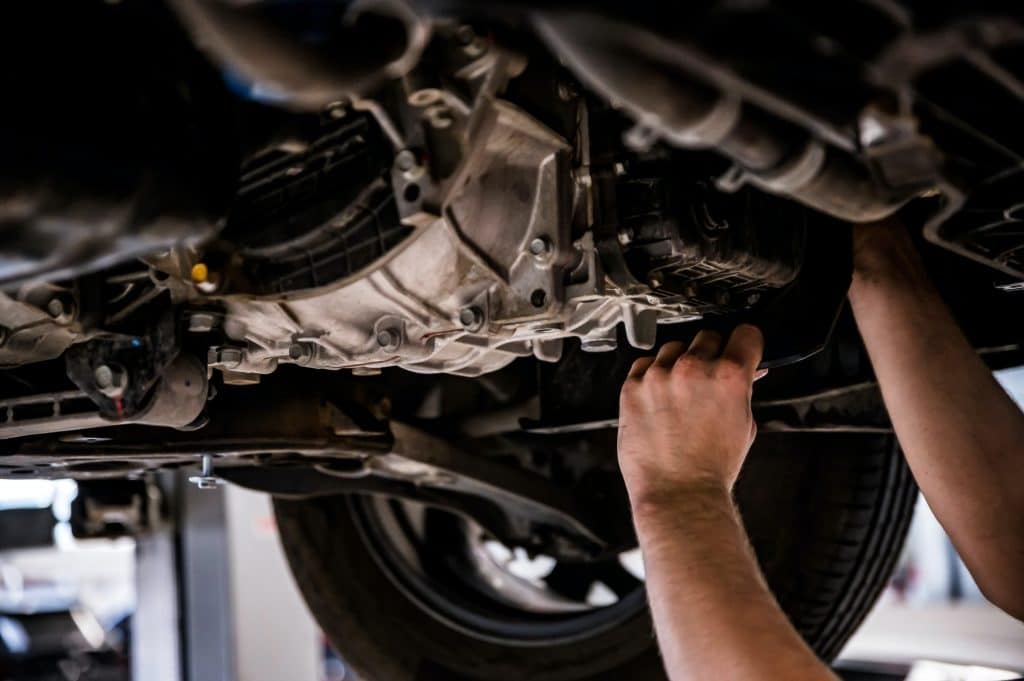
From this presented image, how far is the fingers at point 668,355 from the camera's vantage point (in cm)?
135

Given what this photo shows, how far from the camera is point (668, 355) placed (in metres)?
1.36

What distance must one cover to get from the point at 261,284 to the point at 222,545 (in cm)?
325

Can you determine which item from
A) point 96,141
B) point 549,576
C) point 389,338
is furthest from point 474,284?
point 549,576

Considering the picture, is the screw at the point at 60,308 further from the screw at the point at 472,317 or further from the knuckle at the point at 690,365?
the knuckle at the point at 690,365

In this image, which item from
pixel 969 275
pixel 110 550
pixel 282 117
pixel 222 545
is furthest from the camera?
pixel 110 550

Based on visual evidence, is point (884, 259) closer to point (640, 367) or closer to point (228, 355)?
point (640, 367)

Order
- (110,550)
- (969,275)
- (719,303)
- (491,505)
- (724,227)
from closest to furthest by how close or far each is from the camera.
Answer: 1. (724,227)
2. (719,303)
3. (969,275)
4. (491,505)
5. (110,550)

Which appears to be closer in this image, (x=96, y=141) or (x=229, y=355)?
(x=96, y=141)

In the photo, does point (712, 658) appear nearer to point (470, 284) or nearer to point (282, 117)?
point (470, 284)

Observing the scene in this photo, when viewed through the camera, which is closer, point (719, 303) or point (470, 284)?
point (470, 284)

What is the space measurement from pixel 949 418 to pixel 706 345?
34cm

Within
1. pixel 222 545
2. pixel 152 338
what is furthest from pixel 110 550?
pixel 152 338

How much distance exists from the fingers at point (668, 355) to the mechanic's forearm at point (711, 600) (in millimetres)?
175

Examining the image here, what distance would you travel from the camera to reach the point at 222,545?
4211 mm
